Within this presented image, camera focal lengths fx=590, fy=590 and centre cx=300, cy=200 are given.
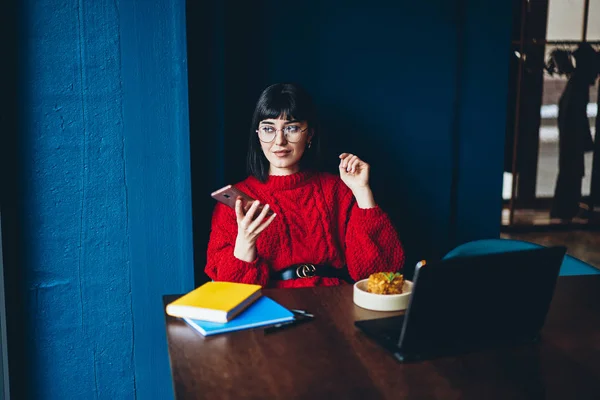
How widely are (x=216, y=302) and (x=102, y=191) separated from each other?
0.89 m

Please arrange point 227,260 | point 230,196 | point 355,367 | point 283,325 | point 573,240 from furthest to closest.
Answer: point 573,240 < point 227,260 < point 230,196 < point 283,325 < point 355,367

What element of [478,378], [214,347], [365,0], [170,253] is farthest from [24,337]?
[365,0]

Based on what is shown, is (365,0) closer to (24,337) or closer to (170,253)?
(170,253)

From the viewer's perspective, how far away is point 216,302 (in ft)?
4.50

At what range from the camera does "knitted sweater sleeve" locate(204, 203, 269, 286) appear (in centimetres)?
185

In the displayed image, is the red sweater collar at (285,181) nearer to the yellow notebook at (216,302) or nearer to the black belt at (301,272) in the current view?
the black belt at (301,272)

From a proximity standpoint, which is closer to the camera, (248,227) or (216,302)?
(216,302)

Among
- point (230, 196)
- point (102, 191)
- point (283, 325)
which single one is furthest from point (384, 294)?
point (102, 191)

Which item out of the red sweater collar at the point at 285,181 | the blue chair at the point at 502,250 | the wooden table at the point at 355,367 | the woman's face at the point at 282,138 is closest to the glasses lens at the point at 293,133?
the woman's face at the point at 282,138

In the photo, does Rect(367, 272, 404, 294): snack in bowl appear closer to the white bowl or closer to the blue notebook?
the white bowl

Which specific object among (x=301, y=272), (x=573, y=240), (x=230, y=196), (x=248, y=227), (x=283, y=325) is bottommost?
(x=573, y=240)

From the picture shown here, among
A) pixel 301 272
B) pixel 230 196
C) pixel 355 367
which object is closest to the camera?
pixel 355 367

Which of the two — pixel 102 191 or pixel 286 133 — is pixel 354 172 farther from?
pixel 102 191

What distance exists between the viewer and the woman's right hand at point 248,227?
5.55 feet
